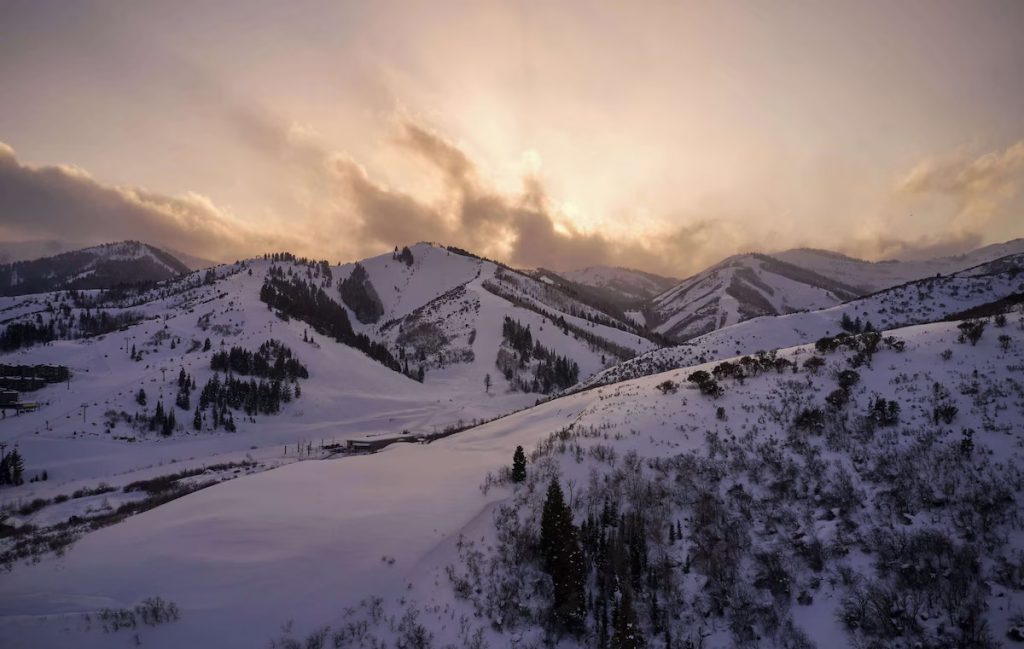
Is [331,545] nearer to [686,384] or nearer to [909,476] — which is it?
[909,476]

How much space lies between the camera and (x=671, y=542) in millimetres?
15758

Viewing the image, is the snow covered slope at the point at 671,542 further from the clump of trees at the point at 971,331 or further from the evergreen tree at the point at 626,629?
the clump of trees at the point at 971,331

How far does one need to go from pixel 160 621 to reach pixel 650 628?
14.5 metres

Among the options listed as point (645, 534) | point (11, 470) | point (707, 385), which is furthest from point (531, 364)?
point (645, 534)

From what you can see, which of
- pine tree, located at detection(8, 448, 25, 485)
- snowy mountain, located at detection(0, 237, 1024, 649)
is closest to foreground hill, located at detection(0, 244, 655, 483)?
pine tree, located at detection(8, 448, 25, 485)

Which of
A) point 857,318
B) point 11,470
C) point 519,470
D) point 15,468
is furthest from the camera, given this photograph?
point 857,318

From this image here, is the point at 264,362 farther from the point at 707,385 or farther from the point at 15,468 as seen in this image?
the point at 707,385

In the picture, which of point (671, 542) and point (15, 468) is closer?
point (671, 542)

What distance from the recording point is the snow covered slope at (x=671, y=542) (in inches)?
480

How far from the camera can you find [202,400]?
8362 cm

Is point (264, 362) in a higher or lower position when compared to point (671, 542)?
higher

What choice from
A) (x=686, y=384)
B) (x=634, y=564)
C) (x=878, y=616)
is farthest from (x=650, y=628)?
(x=686, y=384)

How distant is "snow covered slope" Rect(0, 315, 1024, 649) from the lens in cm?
1220

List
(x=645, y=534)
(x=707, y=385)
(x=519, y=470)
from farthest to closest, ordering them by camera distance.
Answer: (x=707, y=385) < (x=519, y=470) < (x=645, y=534)
